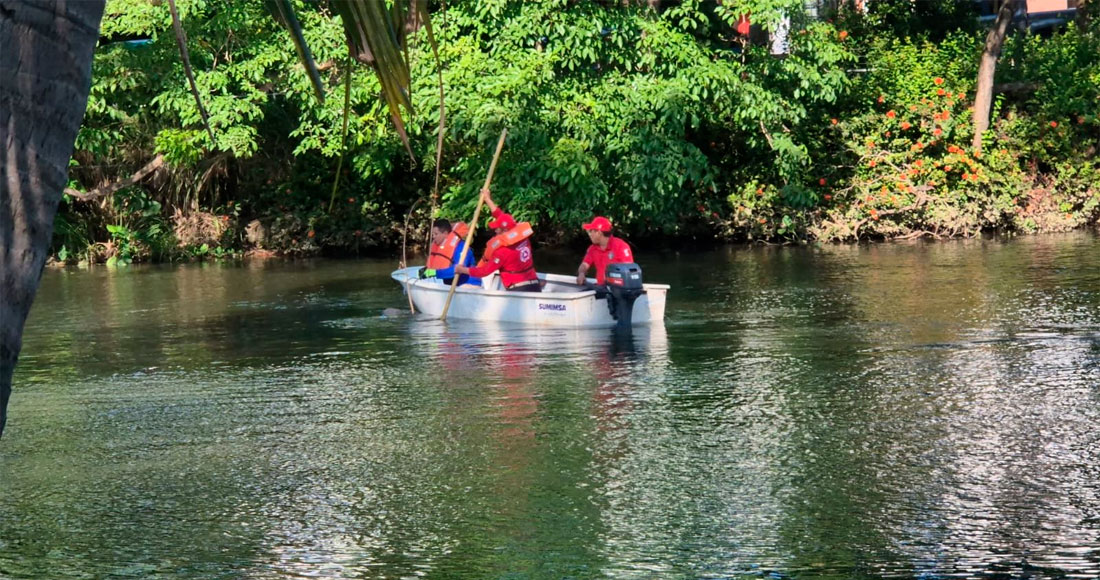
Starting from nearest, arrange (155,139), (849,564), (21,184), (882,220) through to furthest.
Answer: (21,184) < (849,564) < (155,139) < (882,220)

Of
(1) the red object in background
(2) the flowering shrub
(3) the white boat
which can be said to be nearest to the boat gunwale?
(3) the white boat

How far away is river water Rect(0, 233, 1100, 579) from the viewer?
737 centimetres

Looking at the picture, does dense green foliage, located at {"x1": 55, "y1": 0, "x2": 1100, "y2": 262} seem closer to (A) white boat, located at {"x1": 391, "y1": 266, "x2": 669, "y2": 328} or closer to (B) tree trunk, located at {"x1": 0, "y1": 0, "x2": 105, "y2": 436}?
(A) white boat, located at {"x1": 391, "y1": 266, "x2": 669, "y2": 328}

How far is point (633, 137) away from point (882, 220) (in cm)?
587

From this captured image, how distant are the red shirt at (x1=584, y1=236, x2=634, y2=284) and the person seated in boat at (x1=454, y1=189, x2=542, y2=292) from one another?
2.59 ft

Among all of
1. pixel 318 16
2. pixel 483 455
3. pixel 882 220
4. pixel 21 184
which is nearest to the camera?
pixel 21 184

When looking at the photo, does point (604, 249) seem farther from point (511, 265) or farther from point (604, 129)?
point (604, 129)

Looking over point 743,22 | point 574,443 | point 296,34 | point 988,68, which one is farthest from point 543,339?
point 743,22

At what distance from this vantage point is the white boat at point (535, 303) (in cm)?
1598

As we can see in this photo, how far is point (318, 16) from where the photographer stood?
74.0 ft

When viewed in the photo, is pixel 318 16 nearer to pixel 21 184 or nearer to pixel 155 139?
pixel 155 139

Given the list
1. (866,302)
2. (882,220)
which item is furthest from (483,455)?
(882,220)

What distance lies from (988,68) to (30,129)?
85.2ft

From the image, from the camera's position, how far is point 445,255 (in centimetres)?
1809
